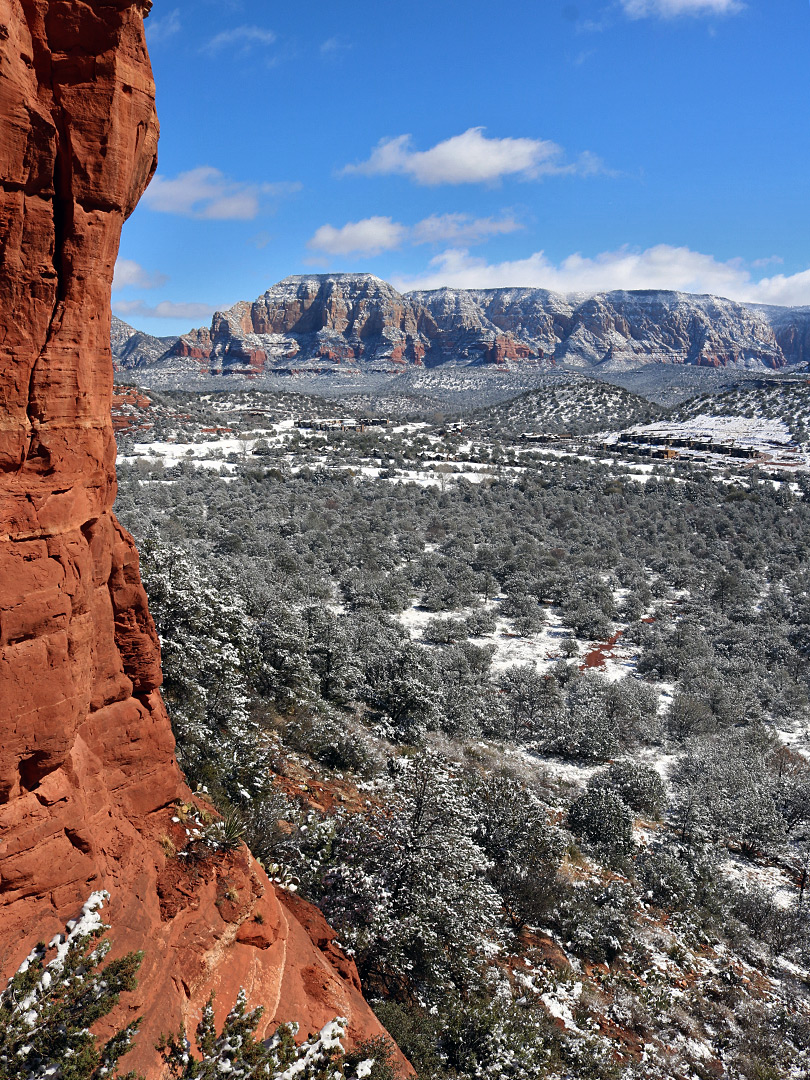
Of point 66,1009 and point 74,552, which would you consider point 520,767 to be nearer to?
point 66,1009

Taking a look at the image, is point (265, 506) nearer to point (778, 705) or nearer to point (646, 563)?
point (646, 563)

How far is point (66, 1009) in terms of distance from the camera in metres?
4.52

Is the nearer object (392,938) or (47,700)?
(47,700)

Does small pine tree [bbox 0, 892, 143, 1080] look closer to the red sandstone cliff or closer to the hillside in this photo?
the red sandstone cliff

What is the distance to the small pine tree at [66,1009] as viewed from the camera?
4277 mm

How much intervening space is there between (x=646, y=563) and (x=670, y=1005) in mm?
26669

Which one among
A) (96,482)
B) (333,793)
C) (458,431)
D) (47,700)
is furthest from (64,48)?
(458,431)

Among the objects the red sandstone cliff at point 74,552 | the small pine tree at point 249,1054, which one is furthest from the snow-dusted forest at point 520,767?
the red sandstone cliff at point 74,552

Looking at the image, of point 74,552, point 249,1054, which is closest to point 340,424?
point 74,552

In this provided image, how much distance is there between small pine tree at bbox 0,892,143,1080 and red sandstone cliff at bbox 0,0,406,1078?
196 millimetres

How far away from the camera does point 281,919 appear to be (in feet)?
22.2

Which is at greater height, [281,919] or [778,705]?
[281,919]

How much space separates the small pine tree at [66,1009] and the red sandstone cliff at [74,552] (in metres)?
0.20

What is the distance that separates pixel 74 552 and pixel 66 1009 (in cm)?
343
